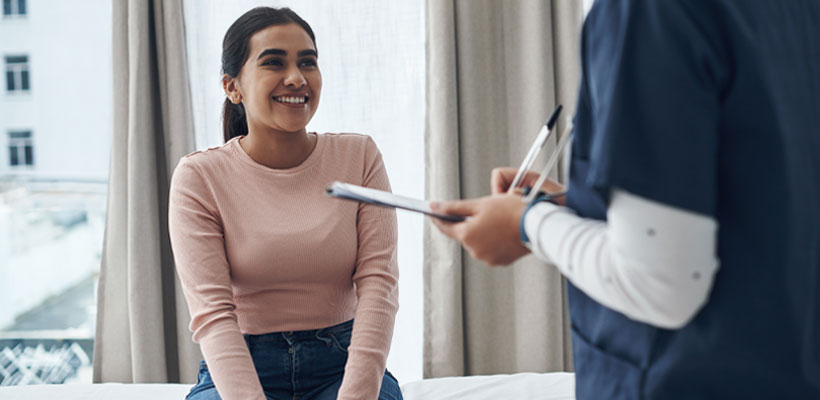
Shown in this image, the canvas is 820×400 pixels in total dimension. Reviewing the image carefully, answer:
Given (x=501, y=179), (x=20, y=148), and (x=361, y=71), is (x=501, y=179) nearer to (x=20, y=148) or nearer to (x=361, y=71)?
(x=361, y=71)

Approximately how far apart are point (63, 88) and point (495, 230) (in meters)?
2.12

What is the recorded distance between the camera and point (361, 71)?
2219 mm

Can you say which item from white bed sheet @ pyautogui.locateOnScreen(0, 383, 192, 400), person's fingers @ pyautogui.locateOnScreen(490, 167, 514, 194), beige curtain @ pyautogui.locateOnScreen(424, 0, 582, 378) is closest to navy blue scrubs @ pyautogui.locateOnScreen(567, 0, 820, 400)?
person's fingers @ pyautogui.locateOnScreen(490, 167, 514, 194)

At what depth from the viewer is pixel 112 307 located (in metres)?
2.19

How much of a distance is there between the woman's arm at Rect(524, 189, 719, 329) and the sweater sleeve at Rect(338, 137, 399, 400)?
0.74 meters

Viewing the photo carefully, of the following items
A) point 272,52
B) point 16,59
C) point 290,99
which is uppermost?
point 16,59

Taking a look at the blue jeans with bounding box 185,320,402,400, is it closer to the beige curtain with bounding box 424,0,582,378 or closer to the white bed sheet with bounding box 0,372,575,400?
the white bed sheet with bounding box 0,372,575,400

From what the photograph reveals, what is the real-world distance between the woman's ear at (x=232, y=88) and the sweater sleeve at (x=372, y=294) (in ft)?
1.08

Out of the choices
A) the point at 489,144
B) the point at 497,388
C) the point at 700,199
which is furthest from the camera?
the point at 489,144

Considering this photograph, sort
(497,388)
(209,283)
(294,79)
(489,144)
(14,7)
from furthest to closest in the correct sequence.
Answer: (14,7) → (489,144) → (497,388) → (294,79) → (209,283)

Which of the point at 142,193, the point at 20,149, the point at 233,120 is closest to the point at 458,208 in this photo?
the point at 233,120

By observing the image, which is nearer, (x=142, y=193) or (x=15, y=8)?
(x=142, y=193)

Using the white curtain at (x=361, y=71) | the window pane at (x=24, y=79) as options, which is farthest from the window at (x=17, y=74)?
the white curtain at (x=361, y=71)

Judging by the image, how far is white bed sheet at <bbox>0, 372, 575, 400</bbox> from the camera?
160cm
